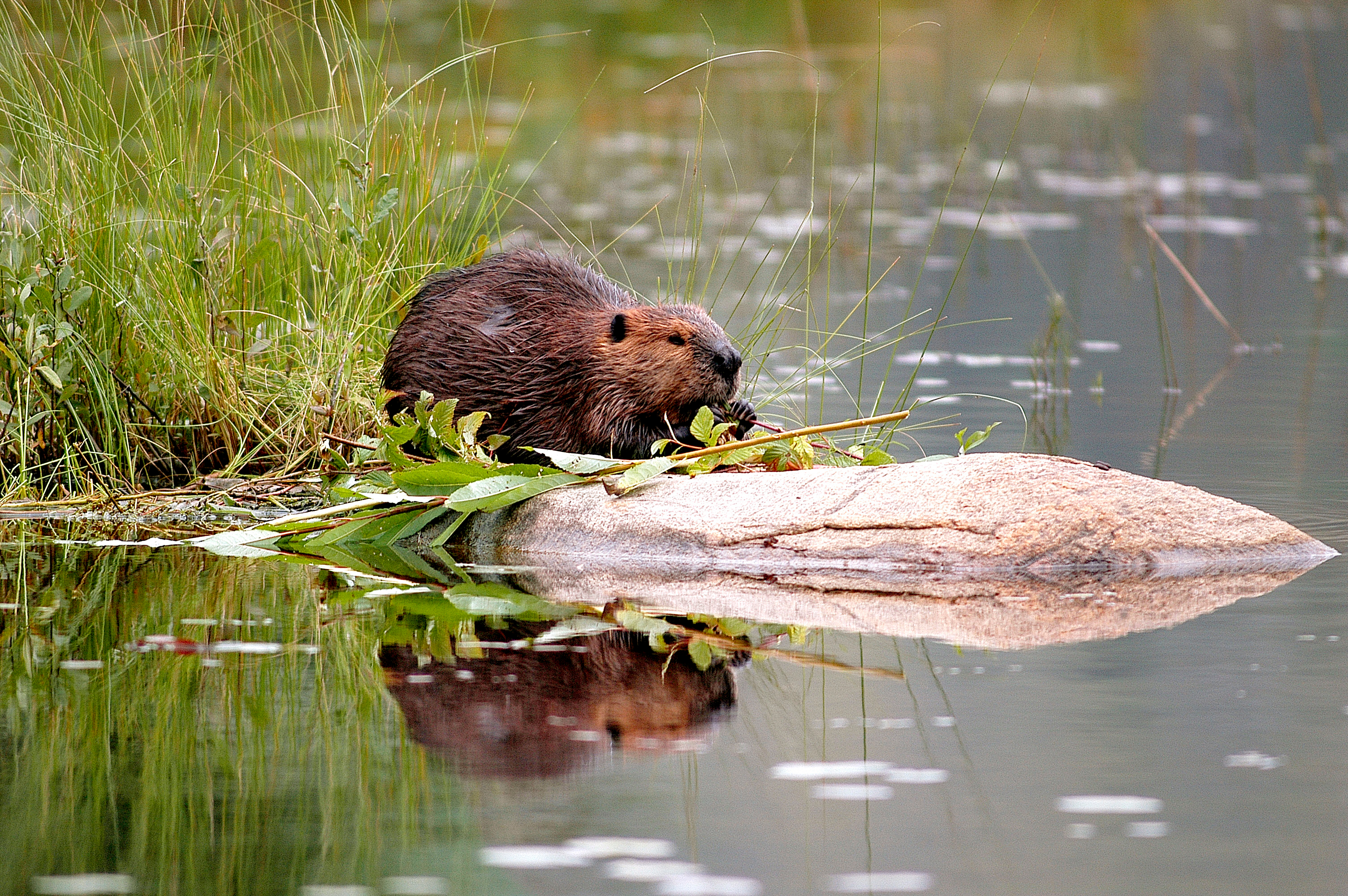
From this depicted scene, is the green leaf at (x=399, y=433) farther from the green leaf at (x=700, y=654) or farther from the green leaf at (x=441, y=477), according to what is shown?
the green leaf at (x=700, y=654)

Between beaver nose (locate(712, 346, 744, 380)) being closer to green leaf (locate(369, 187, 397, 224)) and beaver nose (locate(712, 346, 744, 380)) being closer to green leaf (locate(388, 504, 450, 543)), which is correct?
green leaf (locate(388, 504, 450, 543))

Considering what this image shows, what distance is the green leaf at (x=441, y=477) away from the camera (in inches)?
168

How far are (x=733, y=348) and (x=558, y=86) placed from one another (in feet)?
32.1

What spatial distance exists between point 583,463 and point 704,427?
36cm

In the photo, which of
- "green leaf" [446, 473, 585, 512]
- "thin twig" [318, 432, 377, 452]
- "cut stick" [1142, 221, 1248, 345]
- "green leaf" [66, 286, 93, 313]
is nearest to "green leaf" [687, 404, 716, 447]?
"green leaf" [446, 473, 585, 512]

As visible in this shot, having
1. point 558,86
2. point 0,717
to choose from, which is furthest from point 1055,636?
point 558,86

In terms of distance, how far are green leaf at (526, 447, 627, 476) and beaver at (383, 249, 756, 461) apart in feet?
0.96

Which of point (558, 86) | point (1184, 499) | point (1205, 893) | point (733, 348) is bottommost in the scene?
point (1205, 893)

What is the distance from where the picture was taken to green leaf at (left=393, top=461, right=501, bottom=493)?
427 cm

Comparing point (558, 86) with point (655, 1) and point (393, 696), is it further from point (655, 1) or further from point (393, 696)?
point (393, 696)

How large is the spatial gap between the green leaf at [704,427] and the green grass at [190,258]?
1.10m

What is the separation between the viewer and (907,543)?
398 cm

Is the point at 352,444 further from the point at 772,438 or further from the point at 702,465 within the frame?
the point at 772,438

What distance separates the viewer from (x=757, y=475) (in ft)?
14.1
